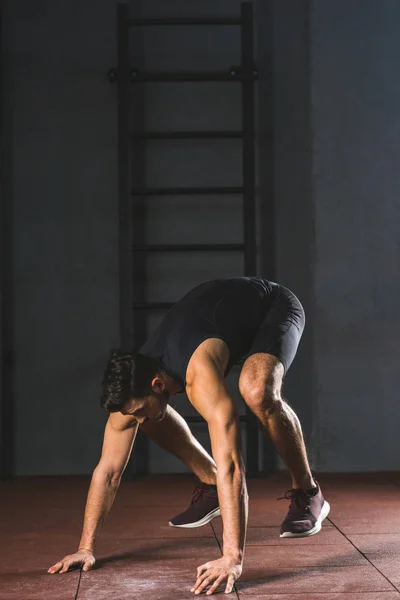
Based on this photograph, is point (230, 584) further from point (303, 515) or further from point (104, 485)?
point (303, 515)

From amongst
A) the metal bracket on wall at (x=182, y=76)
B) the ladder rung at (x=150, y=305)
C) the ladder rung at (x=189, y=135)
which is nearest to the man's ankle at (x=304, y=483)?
the ladder rung at (x=150, y=305)

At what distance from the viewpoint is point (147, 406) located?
8.96 feet

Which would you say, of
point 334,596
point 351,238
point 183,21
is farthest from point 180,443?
point 183,21

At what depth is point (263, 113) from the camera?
16.1 feet

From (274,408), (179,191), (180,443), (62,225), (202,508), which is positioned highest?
(179,191)

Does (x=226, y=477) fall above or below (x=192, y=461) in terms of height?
above

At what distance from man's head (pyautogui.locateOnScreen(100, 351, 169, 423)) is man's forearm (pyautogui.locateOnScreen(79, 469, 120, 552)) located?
0.23 m

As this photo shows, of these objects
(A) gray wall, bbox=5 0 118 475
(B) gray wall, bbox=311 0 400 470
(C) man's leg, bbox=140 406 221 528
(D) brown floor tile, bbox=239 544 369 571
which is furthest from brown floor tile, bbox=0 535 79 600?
(B) gray wall, bbox=311 0 400 470

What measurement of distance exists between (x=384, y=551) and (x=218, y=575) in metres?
0.81

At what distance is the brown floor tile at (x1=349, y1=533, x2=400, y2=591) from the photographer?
2766mm

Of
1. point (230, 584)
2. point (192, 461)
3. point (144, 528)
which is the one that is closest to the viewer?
point (230, 584)

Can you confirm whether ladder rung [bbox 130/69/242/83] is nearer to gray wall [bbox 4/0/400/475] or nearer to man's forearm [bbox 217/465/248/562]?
gray wall [bbox 4/0/400/475]

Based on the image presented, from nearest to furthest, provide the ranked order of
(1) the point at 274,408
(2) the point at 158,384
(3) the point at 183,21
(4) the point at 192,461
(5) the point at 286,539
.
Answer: (2) the point at 158,384, (1) the point at 274,408, (5) the point at 286,539, (4) the point at 192,461, (3) the point at 183,21

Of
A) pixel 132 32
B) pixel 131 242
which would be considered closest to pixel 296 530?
pixel 131 242
